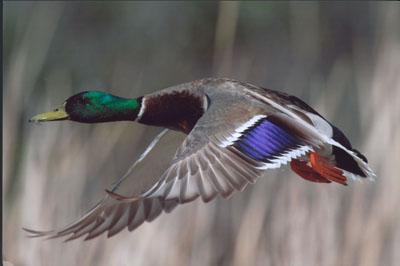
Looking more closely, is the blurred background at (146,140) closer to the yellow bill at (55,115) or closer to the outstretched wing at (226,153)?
the yellow bill at (55,115)

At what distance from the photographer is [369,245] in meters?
3.74

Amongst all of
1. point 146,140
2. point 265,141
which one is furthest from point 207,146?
point 146,140

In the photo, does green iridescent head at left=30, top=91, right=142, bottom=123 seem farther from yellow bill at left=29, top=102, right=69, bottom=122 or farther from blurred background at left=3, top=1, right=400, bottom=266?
blurred background at left=3, top=1, right=400, bottom=266

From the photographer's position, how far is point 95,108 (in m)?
3.62

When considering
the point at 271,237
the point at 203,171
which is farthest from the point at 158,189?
the point at 271,237

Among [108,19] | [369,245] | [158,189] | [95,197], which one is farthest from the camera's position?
[108,19]

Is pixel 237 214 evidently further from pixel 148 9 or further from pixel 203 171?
pixel 148 9

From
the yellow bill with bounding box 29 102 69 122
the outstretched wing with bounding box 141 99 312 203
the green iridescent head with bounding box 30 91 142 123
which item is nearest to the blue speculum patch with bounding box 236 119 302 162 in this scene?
the outstretched wing with bounding box 141 99 312 203

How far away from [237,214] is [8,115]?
4.30 feet

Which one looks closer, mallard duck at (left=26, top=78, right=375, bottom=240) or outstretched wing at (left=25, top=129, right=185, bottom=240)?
mallard duck at (left=26, top=78, right=375, bottom=240)

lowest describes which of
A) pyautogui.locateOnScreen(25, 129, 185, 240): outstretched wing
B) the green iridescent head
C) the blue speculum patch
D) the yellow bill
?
pyautogui.locateOnScreen(25, 129, 185, 240): outstretched wing

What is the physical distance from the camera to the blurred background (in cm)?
377

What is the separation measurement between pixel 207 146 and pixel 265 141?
0.25 m

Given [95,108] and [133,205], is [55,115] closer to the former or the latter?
[95,108]
